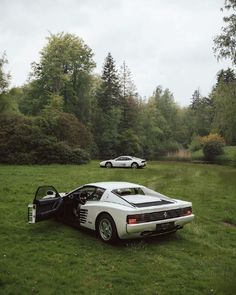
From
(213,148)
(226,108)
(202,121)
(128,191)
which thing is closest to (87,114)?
(213,148)

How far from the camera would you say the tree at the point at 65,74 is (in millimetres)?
48719

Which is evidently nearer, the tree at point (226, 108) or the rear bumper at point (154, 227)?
the rear bumper at point (154, 227)

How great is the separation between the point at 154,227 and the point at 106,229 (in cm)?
113

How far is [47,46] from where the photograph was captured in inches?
1964

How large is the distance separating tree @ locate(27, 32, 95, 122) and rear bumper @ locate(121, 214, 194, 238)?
1619 inches

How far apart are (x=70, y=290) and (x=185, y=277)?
6.79 ft

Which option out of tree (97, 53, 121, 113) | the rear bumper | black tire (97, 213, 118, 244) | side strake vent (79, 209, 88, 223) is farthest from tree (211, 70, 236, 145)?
black tire (97, 213, 118, 244)

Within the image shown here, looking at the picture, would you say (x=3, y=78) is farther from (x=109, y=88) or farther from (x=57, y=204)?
(x=57, y=204)

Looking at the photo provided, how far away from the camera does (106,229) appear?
806 centimetres

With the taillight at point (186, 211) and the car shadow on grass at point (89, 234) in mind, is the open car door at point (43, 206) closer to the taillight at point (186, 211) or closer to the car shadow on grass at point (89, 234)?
the car shadow on grass at point (89, 234)

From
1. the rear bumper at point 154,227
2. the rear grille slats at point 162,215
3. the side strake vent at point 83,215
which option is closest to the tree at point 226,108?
the rear grille slats at point 162,215

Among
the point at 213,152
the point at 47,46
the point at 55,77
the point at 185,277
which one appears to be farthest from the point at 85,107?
the point at 185,277

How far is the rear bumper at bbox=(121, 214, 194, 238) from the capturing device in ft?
24.6

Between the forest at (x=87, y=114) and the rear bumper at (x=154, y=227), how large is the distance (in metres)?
22.0
